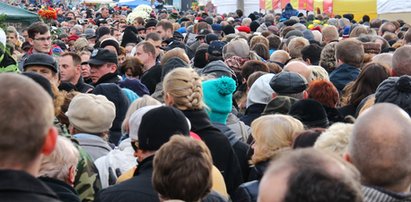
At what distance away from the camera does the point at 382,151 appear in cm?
304

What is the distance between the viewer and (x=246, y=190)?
4355mm

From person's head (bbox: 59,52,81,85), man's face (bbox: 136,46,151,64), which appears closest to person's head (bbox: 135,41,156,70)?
man's face (bbox: 136,46,151,64)

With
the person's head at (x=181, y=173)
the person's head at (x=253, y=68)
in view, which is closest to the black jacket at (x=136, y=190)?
the person's head at (x=181, y=173)

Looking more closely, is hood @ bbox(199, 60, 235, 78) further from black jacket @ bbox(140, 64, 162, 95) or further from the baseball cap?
the baseball cap

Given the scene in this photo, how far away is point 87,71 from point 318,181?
24.9 feet

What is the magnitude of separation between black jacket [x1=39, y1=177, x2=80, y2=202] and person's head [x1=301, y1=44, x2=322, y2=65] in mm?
6285

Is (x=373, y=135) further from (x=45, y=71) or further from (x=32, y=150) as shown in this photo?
(x=45, y=71)

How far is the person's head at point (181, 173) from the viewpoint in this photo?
3.55 m

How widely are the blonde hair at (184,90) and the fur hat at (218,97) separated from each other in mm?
606

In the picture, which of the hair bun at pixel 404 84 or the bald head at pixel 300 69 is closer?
the hair bun at pixel 404 84

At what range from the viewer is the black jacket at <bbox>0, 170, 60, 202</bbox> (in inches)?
101

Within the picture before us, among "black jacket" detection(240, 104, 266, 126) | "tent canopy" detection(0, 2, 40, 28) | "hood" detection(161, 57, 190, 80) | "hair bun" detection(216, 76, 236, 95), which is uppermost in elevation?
"hair bun" detection(216, 76, 236, 95)

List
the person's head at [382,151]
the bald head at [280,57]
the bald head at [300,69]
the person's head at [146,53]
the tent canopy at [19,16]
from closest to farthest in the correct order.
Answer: the person's head at [382,151]
the bald head at [300,69]
the person's head at [146,53]
the bald head at [280,57]
the tent canopy at [19,16]

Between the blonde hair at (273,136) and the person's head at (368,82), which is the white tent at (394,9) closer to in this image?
the person's head at (368,82)
